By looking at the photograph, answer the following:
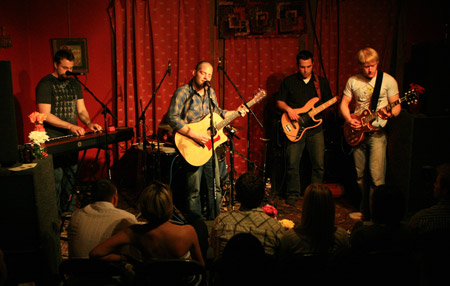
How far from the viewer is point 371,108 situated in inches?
174

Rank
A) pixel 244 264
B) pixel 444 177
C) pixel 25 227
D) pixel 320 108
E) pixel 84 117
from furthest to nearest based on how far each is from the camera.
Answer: pixel 320 108, pixel 84 117, pixel 25 227, pixel 444 177, pixel 244 264

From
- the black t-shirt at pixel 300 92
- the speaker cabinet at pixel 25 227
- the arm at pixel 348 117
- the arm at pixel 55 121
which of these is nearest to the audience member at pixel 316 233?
the speaker cabinet at pixel 25 227

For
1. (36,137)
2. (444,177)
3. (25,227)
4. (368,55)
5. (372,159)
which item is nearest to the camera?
(444,177)

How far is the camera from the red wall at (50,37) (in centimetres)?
573

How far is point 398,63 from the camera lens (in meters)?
5.99

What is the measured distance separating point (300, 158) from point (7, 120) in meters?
3.37

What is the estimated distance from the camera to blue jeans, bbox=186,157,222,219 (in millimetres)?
4301

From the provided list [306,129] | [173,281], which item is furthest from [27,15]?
[173,281]

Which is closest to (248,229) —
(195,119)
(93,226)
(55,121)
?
(93,226)

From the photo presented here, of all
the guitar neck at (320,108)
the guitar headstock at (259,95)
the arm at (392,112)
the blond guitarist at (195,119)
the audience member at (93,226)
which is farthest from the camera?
the guitar neck at (320,108)

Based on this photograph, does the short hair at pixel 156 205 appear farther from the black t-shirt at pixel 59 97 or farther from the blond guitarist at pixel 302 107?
the blond guitarist at pixel 302 107

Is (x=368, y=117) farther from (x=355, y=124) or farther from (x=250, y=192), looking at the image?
(x=250, y=192)

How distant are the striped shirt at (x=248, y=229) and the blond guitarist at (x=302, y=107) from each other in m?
2.54

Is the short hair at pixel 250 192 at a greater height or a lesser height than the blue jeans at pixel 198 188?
greater
